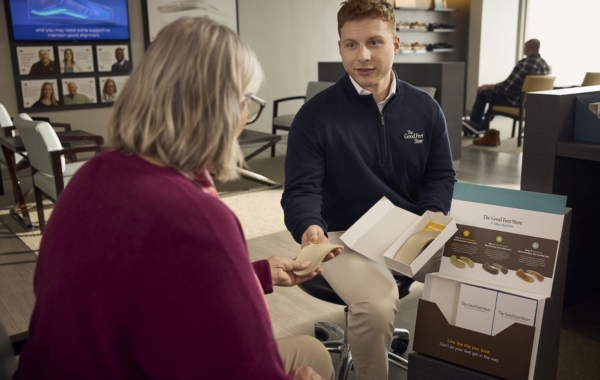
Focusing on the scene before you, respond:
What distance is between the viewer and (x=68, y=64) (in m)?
6.11

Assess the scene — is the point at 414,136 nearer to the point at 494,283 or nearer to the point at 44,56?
the point at 494,283

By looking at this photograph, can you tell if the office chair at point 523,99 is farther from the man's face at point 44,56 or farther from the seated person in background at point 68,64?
the man's face at point 44,56

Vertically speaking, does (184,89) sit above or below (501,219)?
above

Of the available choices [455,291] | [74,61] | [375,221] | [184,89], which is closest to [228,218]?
[184,89]

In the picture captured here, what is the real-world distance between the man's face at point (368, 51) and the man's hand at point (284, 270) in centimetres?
78

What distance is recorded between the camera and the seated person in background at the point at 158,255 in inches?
31.8

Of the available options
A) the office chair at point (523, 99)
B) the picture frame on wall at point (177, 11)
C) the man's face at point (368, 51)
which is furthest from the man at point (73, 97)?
the man's face at point (368, 51)

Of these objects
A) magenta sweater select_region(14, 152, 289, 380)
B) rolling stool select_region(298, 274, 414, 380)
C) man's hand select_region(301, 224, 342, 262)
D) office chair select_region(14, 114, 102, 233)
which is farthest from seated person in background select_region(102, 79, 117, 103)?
magenta sweater select_region(14, 152, 289, 380)

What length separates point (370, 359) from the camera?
1.70m

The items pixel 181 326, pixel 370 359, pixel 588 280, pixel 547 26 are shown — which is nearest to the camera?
pixel 181 326

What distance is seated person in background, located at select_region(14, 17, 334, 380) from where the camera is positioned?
81cm

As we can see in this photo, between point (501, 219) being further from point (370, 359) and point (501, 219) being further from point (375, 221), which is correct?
point (370, 359)

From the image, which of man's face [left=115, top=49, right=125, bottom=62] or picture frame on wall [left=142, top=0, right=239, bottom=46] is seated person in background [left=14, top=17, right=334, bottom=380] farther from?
man's face [left=115, top=49, right=125, bottom=62]

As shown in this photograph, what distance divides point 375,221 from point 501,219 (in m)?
0.43
